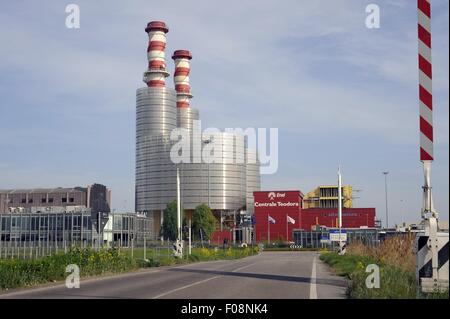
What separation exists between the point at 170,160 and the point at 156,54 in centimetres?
2767

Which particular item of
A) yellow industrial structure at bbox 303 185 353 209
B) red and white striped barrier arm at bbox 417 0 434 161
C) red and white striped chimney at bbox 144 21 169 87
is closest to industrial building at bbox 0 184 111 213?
red and white striped chimney at bbox 144 21 169 87

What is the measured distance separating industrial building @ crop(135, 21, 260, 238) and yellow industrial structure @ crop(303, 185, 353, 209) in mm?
15533

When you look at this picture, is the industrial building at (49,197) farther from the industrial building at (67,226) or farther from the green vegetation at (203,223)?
the green vegetation at (203,223)

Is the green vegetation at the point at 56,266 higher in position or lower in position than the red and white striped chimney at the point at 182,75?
lower

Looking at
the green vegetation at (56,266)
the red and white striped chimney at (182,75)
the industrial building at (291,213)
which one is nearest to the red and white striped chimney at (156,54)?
the red and white striped chimney at (182,75)

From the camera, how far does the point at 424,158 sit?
28.7 feet

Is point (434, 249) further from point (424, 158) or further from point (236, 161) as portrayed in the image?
point (236, 161)

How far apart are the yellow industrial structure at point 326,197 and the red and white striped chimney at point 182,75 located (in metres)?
44.2

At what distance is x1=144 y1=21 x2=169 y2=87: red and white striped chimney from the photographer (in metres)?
141

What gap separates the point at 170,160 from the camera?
13850 cm

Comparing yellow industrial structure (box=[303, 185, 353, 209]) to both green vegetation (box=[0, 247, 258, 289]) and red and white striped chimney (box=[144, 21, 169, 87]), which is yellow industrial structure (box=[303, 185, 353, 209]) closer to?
red and white striped chimney (box=[144, 21, 169, 87])

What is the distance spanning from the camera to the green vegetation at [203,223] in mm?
113938

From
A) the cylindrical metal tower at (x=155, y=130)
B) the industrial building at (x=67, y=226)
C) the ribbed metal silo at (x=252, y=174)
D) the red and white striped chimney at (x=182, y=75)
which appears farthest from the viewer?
the ribbed metal silo at (x=252, y=174)
